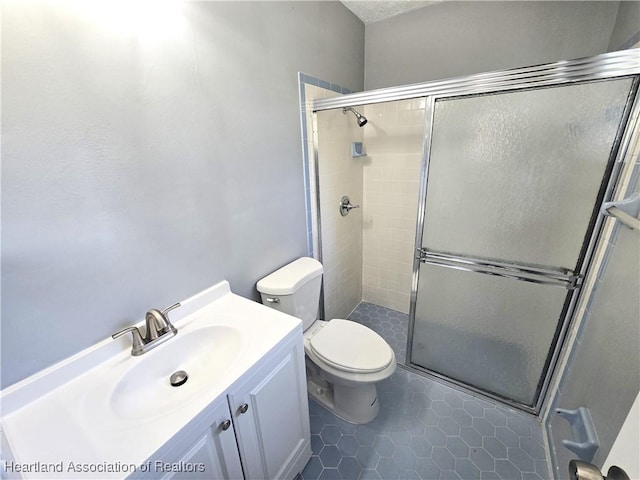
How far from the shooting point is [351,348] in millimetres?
1451

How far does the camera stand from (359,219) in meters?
2.37

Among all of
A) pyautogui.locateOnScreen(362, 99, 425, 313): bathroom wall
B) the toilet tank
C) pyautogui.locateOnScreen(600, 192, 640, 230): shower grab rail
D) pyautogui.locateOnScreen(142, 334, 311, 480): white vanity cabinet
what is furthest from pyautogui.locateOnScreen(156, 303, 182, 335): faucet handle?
pyautogui.locateOnScreen(362, 99, 425, 313): bathroom wall

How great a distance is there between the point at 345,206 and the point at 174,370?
1.49m

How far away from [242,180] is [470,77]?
1.09 meters

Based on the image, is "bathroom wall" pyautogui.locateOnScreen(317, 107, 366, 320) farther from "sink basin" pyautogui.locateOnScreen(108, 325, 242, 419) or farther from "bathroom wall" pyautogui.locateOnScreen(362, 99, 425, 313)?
"sink basin" pyautogui.locateOnScreen(108, 325, 242, 419)

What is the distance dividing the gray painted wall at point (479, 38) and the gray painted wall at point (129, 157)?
841 mm

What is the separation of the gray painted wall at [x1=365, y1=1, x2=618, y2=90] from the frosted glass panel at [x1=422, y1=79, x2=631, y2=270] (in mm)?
800

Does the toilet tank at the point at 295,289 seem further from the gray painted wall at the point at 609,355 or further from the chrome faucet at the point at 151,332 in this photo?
the gray painted wall at the point at 609,355

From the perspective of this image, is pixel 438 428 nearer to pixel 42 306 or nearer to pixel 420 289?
pixel 420 289

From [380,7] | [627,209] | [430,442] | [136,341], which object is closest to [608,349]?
[627,209]

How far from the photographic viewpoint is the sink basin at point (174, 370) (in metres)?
0.84

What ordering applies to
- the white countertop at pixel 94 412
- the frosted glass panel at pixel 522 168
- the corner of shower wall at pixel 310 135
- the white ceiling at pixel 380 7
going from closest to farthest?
the white countertop at pixel 94 412 → the frosted glass panel at pixel 522 168 → the corner of shower wall at pixel 310 135 → the white ceiling at pixel 380 7

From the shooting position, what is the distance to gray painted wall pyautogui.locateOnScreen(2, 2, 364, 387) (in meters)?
0.70

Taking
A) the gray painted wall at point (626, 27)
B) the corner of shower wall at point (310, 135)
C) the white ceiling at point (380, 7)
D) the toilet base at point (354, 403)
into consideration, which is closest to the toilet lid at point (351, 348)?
the toilet base at point (354, 403)
